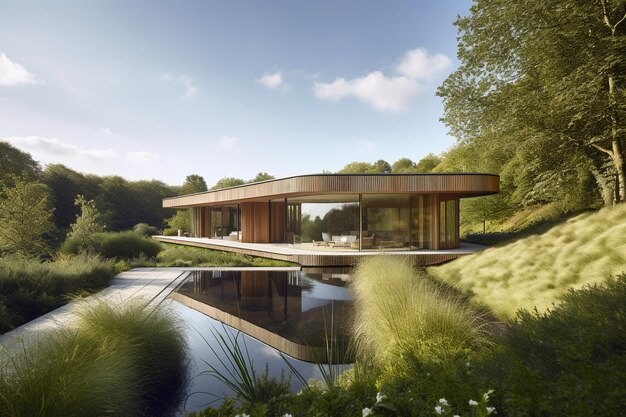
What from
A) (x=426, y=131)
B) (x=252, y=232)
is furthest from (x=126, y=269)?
(x=426, y=131)

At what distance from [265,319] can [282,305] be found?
94 centimetres

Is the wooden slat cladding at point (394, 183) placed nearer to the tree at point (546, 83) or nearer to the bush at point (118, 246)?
the tree at point (546, 83)

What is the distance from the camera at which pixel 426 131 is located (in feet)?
77.6

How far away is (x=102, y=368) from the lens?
2.57 meters

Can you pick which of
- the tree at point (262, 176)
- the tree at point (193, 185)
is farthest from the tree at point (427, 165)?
the tree at point (193, 185)

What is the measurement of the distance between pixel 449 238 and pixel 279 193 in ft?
23.8

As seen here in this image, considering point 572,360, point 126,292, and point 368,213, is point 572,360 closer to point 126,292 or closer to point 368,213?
point 126,292

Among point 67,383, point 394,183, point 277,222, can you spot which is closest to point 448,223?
point 394,183

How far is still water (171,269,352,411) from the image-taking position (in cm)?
389

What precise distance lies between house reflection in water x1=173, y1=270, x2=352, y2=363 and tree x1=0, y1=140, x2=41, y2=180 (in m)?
32.2

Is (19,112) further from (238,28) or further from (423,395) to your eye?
(423,395)

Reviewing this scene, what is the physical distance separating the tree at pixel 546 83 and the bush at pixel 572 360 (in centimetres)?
853

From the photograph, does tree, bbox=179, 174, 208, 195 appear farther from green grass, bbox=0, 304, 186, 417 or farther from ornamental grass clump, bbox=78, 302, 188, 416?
green grass, bbox=0, 304, 186, 417

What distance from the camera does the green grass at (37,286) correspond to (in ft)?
18.0
